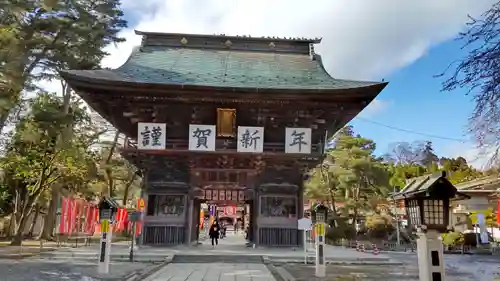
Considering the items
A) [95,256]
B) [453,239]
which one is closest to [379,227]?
[453,239]

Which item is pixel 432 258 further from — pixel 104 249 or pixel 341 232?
pixel 341 232

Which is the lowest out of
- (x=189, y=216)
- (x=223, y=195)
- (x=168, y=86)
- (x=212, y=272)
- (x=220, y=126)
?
(x=212, y=272)

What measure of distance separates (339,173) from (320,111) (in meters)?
17.1

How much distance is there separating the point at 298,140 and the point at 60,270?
9570mm

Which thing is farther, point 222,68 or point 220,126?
point 222,68

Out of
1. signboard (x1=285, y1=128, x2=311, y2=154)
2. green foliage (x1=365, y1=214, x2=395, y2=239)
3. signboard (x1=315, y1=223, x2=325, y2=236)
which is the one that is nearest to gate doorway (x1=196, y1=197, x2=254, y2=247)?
signboard (x1=285, y1=128, x2=311, y2=154)

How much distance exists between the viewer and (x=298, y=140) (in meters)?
16.3

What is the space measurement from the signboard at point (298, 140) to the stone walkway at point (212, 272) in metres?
4.69

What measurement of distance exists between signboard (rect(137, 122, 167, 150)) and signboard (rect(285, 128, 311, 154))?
498cm

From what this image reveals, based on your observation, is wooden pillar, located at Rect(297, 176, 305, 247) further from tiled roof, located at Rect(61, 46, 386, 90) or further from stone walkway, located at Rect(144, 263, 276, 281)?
tiled roof, located at Rect(61, 46, 386, 90)

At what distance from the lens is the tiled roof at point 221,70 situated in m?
16.3

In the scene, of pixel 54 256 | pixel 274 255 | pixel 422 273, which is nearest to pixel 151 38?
pixel 54 256

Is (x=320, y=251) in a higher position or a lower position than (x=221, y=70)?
lower

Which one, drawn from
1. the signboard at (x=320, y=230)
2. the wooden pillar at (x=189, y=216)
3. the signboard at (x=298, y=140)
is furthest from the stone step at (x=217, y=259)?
the signboard at (x=298, y=140)
